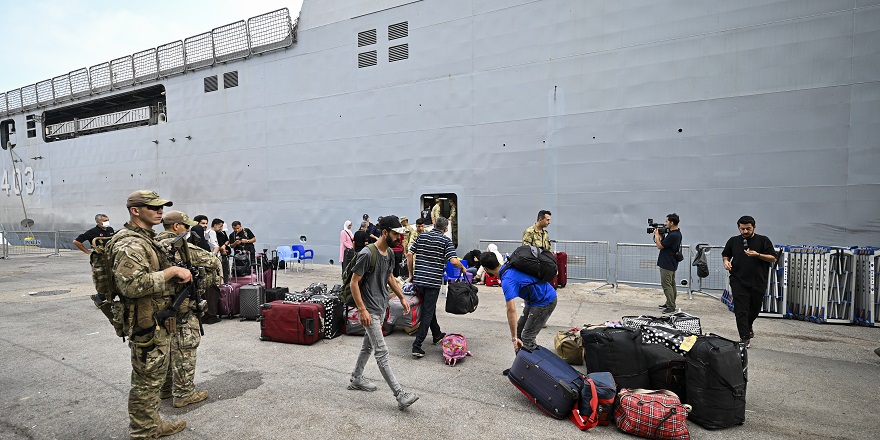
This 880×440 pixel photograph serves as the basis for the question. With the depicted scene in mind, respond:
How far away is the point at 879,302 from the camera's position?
650 centimetres

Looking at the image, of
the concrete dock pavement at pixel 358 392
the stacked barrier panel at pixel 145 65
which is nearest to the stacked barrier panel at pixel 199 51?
the stacked barrier panel at pixel 145 65

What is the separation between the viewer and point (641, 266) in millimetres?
9680

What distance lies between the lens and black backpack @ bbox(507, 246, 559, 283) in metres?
4.11

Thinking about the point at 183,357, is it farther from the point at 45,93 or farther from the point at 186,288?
the point at 45,93

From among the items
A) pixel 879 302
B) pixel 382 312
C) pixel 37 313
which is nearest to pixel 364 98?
pixel 37 313

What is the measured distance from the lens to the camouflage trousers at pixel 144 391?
318 cm

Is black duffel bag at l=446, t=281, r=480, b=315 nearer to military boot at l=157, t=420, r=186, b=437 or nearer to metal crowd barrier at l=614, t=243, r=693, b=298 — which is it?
military boot at l=157, t=420, r=186, b=437

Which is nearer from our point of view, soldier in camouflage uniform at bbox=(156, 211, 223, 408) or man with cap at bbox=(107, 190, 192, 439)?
man with cap at bbox=(107, 190, 192, 439)

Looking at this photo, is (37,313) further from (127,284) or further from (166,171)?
(166,171)

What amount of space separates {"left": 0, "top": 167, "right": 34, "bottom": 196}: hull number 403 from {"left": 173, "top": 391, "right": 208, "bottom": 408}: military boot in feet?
93.4

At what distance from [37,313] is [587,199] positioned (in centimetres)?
1137

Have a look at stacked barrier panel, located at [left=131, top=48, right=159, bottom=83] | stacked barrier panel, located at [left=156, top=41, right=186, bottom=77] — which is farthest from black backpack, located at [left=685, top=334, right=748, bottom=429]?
stacked barrier panel, located at [left=131, top=48, right=159, bottom=83]

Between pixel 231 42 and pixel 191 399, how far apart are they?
15.4m

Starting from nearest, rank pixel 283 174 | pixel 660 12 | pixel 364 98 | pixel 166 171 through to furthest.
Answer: pixel 660 12
pixel 364 98
pixel 283 174
pixel 166 171
